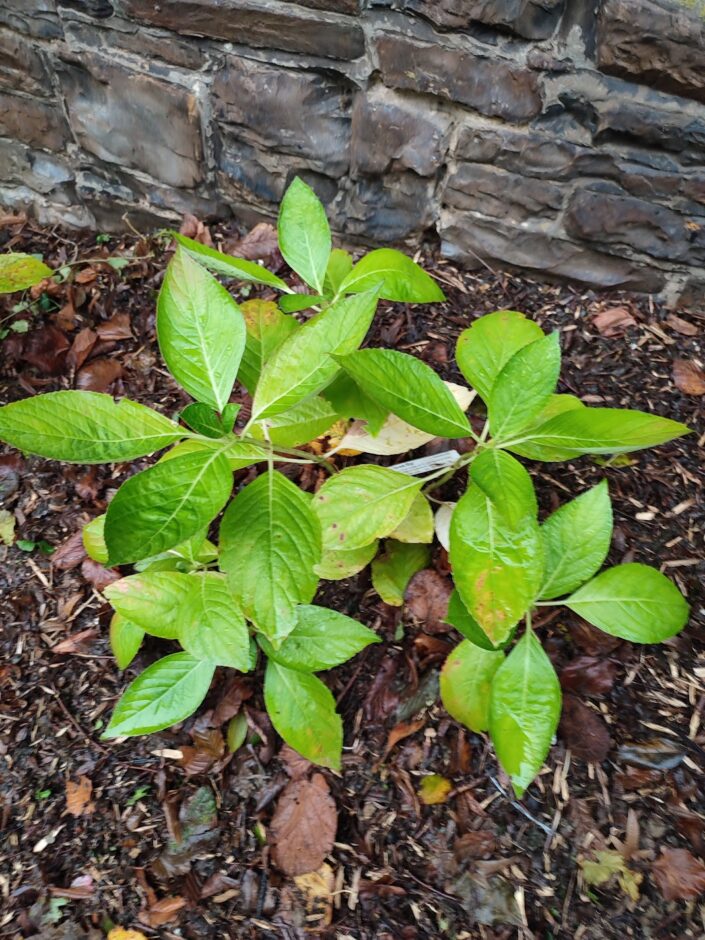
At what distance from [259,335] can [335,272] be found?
0.99 feet

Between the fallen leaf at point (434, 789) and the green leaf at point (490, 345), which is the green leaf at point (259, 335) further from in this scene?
the fallen leaf at point (434, 789)

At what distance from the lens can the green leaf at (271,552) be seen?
41.3 inches

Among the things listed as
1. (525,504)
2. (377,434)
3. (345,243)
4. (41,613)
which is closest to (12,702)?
(41,613)

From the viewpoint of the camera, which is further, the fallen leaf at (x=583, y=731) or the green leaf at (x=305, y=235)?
the green leaf at (x=305, y=235)

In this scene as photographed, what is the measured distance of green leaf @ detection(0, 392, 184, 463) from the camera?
100cm

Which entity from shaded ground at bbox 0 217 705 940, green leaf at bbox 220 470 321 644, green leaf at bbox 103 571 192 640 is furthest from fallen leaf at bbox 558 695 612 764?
green leaf at bbox 103 571 192 640

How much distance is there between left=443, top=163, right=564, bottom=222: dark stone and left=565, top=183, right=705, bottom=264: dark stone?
7 cm

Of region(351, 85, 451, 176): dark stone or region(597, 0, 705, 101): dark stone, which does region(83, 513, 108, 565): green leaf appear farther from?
region(597, 0, 705, 101): dark stone

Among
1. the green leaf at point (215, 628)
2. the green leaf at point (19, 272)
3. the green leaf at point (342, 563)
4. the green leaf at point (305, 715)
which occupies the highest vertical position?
the green leaf at point (19, 272)

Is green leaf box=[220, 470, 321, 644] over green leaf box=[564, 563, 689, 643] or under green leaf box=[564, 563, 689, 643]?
over

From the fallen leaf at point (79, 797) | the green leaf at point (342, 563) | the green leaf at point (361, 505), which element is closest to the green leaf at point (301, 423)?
the green leaf at point (361, 505)

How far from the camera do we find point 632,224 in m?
1.74

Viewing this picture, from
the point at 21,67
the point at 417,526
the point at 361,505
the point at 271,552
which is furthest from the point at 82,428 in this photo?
the point at 21,67

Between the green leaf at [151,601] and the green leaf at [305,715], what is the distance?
0.23 metres
